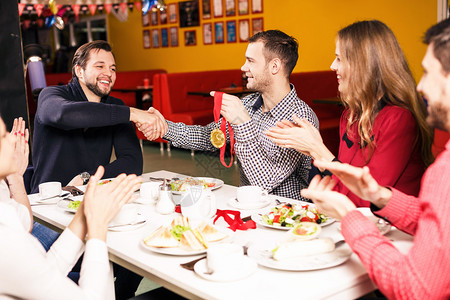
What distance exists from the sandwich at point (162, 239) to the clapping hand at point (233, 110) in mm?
992

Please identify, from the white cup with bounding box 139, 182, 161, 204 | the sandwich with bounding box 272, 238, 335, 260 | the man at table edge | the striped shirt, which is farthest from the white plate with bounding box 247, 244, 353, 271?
the striped shirt

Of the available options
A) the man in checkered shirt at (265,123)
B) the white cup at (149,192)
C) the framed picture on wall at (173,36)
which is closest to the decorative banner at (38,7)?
the framed picture on wall at (173,36)

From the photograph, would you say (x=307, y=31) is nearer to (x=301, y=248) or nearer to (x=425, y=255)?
(x=301, y=248)

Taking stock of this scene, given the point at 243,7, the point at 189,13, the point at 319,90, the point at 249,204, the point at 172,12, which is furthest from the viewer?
the point at 172,12

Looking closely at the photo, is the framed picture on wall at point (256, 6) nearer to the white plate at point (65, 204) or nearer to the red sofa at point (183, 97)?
the red sofa at point (183, 97)

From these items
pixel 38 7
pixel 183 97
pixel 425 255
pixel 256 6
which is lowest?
pixel 183 97

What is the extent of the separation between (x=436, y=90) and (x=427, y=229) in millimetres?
327


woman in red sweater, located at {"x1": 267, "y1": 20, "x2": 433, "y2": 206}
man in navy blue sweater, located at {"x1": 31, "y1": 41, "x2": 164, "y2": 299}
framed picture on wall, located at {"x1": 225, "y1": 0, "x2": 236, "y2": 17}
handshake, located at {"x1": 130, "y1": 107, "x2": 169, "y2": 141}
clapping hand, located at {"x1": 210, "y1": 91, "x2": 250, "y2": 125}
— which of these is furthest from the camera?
framed picture on wall, located at {"x1": 225, "y1": 0, "x2": 236, "y2": 17}

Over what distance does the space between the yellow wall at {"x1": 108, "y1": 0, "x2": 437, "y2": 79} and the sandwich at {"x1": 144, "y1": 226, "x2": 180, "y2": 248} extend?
222 inches

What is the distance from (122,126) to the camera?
3.06 m

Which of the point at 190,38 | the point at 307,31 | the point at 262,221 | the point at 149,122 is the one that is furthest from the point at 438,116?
the point at 190,38

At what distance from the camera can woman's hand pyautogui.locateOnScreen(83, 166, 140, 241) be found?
145cm

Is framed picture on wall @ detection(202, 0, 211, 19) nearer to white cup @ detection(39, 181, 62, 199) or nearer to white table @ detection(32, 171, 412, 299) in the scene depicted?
white cup @ detection(39, 181, 62, 199)

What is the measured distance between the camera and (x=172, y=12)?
10.6m
